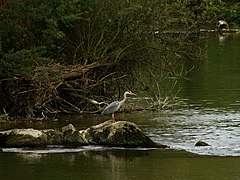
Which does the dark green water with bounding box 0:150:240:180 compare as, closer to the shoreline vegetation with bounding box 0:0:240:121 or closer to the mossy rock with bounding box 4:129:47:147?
the mossy rock with bounding box 4:129:47:147

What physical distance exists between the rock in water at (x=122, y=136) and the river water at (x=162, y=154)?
0.26 meters

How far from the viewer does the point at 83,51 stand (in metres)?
23.8

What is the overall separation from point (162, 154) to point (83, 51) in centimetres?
750

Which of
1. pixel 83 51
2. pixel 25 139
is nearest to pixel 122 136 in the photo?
pixel 25 139

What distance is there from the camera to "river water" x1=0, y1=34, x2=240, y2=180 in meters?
14.8

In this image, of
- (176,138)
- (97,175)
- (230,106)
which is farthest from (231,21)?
(97,175)

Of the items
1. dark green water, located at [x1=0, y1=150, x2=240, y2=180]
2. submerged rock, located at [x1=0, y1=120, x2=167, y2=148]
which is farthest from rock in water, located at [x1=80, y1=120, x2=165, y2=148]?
dark green water, located at [x1=0, y1=150, x2=240, y2=180]

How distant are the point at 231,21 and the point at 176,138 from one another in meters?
61.5

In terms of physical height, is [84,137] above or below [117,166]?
above

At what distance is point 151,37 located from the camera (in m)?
24.0

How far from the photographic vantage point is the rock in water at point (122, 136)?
57.8ft

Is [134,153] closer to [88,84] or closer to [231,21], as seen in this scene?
[88,84]

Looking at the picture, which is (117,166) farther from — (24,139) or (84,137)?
(24,139)

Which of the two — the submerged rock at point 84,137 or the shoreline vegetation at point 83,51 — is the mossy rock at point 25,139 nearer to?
the submerged rock at point 84,137
